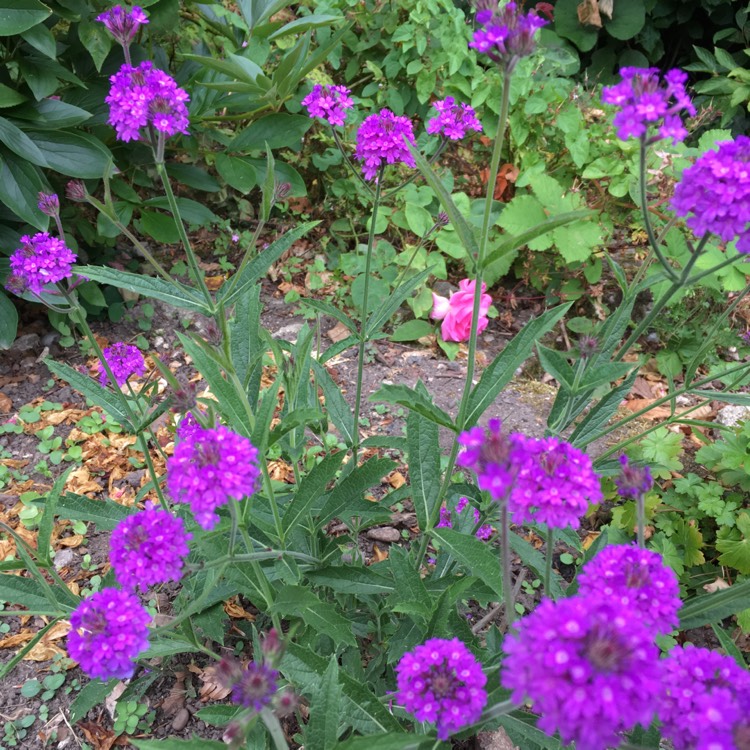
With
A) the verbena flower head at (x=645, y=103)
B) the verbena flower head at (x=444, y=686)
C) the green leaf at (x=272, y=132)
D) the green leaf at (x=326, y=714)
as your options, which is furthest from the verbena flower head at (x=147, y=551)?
the green leaf at (x=272, y=132)

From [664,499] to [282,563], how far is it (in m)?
1.83

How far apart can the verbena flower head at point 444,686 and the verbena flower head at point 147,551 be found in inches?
19.7

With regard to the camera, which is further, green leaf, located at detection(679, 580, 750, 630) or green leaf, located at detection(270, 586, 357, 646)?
green leaf, located at detection(270, 586, 357, 646)

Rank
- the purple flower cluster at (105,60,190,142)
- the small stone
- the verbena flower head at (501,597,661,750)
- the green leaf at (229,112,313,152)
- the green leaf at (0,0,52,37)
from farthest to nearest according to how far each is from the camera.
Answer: the green leaf at (229,112,313,152), the small stone, the green leaf at (0,0,52,37), the purple flower cluster at (105,60,190,142), the verbena flower head at (501,597,661,750)

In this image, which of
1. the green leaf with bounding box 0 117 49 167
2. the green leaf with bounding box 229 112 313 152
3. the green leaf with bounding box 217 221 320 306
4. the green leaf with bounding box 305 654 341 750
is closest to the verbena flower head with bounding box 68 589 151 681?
the green leaf with bounding box 305 654 341 750

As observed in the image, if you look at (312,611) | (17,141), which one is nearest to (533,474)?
(312,611)

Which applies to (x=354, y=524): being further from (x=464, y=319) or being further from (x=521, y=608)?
(x=464, y=319)

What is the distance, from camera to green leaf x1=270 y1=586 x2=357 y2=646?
155 centimetres

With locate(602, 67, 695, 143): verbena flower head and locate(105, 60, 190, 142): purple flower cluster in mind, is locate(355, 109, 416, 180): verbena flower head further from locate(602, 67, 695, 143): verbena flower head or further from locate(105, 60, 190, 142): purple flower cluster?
locate(602, 67, 695, 143): verbena flower head

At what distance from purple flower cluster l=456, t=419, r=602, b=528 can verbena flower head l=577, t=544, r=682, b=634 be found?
11cm

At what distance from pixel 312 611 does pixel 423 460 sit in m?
0.53

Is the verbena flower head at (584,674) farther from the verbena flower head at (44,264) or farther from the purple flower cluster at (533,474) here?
the verbena flower head at (44,264)

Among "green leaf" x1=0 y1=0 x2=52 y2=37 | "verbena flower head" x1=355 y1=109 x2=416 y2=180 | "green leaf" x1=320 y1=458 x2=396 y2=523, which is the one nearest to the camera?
"green leaf" x1=320 y1=458 x2=396 y2=523

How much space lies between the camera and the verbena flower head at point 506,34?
1210 millimetres
